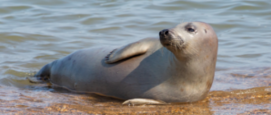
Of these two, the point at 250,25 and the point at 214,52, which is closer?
the point at 214,52

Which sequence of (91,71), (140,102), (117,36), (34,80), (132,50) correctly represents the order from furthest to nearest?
1. (117,36)
2. (34,80)
3. (91,71)
4. (132,50)
5. (140,102)

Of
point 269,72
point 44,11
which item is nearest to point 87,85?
point 269,72

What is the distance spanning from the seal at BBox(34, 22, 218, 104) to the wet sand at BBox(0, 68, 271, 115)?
0.14 metres

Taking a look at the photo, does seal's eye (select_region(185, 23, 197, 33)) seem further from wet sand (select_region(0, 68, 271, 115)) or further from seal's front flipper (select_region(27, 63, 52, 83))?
seal's front flipper (select_region(27, 63, 52, 83))

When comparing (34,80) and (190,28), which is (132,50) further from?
(34,80)

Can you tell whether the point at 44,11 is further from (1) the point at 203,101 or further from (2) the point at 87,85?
(1) the point at 203,101

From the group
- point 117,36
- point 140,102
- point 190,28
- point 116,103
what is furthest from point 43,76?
point 117,36

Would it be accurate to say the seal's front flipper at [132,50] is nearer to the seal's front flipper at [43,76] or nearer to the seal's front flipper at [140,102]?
the seal's front flipper at [140,102]

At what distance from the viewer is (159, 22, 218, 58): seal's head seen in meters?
3.57

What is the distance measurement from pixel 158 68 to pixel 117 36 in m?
4.91

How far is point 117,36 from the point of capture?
899 centimetres

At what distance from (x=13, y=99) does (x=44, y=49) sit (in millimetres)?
3799

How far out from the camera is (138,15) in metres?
11.2

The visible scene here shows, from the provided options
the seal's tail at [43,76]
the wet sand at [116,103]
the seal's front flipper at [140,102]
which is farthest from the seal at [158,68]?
the seal's tail at [43,76]
